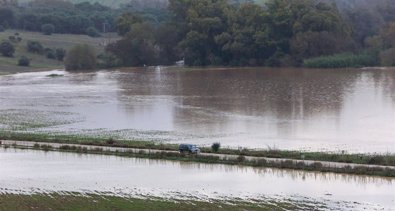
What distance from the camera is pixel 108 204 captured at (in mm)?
22906


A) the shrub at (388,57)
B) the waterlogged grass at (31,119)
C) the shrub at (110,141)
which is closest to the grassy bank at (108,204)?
the shrub at (110,141)

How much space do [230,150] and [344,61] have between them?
5002cm

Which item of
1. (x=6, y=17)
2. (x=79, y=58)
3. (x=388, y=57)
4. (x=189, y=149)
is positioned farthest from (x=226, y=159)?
(x=6, y=17)

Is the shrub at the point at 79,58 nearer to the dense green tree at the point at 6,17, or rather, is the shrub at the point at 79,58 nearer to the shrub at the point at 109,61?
the shrub at the point at 109,61

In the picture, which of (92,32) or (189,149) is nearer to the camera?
(189,149)

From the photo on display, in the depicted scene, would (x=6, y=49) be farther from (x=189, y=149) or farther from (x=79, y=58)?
(x=189, y=149)

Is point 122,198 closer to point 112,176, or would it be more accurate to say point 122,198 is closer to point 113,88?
point 112,176

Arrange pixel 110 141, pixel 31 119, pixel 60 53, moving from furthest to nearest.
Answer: pixel 60 53
pixel 31 119
pixel 110 141

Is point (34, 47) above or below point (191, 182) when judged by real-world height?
above

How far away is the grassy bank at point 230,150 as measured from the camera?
28781 mm

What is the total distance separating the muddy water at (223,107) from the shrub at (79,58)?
8372mm

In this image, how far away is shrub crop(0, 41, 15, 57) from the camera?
3465 inches

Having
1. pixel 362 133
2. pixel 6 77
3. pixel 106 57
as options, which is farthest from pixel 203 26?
pixel 362 133

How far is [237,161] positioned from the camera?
29.7m
